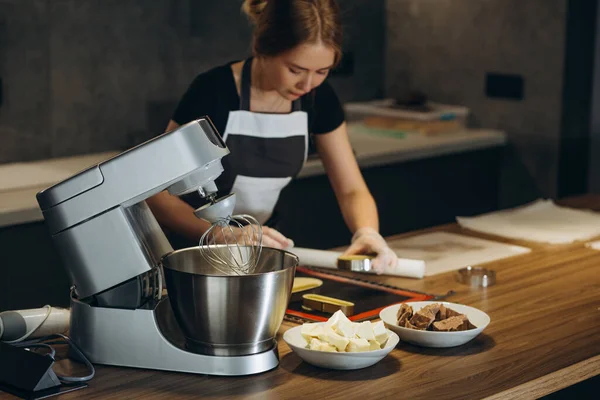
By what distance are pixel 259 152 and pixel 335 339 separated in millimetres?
1188

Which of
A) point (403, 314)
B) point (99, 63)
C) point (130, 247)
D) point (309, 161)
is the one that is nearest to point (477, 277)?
point (403, 314)

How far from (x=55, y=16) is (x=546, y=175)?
2.13 meters

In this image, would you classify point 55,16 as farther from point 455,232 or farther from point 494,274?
point 494,274

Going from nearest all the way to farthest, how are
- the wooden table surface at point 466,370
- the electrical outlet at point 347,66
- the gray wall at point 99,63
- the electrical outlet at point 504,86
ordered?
the wooden table surface at point 466,370
the gray wall at point 99,63
the electrical outlet at point 504,86
the electrical outlet at point 347,66

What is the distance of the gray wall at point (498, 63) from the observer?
4027mm

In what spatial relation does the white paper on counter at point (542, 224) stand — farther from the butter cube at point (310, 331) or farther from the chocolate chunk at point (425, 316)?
the butter cube at point (310, 331)

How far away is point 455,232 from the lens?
2758 millimetres

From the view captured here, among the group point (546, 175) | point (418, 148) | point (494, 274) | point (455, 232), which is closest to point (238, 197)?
point (455, 232)

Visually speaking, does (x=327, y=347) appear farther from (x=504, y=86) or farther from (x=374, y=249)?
(x=504, y=86)

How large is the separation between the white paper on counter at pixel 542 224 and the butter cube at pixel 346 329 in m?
1.13

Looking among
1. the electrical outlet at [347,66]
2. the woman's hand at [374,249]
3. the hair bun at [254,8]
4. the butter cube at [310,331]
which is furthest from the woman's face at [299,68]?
the electrical outlet at [347,66]

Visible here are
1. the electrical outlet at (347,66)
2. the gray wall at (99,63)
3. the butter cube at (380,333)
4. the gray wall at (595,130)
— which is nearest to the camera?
the butter cube at (380,333)

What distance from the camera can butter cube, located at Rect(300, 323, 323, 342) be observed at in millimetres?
1667

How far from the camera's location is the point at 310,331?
5.50 ft
